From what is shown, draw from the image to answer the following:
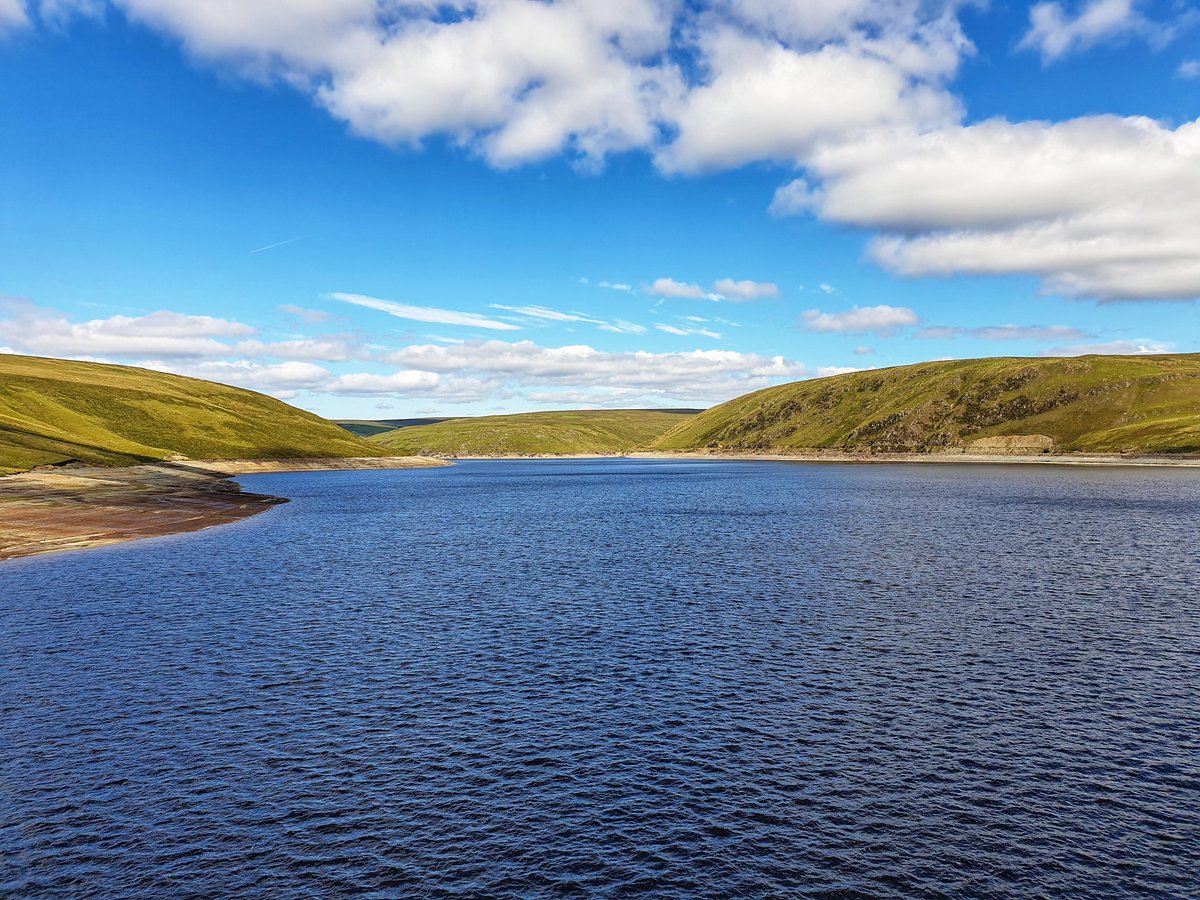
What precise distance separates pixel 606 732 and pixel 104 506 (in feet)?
403

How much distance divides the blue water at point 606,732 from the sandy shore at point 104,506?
26334mm

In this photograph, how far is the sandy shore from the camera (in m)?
92.2

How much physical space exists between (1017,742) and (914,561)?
47.7 meters

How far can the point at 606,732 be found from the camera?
106 feet

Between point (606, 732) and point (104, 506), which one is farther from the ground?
point (104, 506)

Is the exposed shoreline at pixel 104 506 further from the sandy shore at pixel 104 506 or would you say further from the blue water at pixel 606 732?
the blue water at pixel 606 732

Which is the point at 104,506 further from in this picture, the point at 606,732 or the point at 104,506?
the point at 606,732

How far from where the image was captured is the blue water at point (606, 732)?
73.2 ft

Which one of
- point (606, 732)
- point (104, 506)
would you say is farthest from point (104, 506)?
point (606, 732)

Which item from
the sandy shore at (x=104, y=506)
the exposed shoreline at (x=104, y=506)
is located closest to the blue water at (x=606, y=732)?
the sandy shore at (x=104, y=506)

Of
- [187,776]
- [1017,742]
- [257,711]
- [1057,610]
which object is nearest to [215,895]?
[187,776]

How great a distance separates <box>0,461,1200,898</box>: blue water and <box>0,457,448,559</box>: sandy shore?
2633 cm

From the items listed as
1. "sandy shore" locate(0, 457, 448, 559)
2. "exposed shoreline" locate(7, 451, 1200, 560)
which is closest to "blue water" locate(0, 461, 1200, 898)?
"sandy shore" locate(0, 457, 448, 559)

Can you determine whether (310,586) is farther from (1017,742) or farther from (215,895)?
(1017,742)
